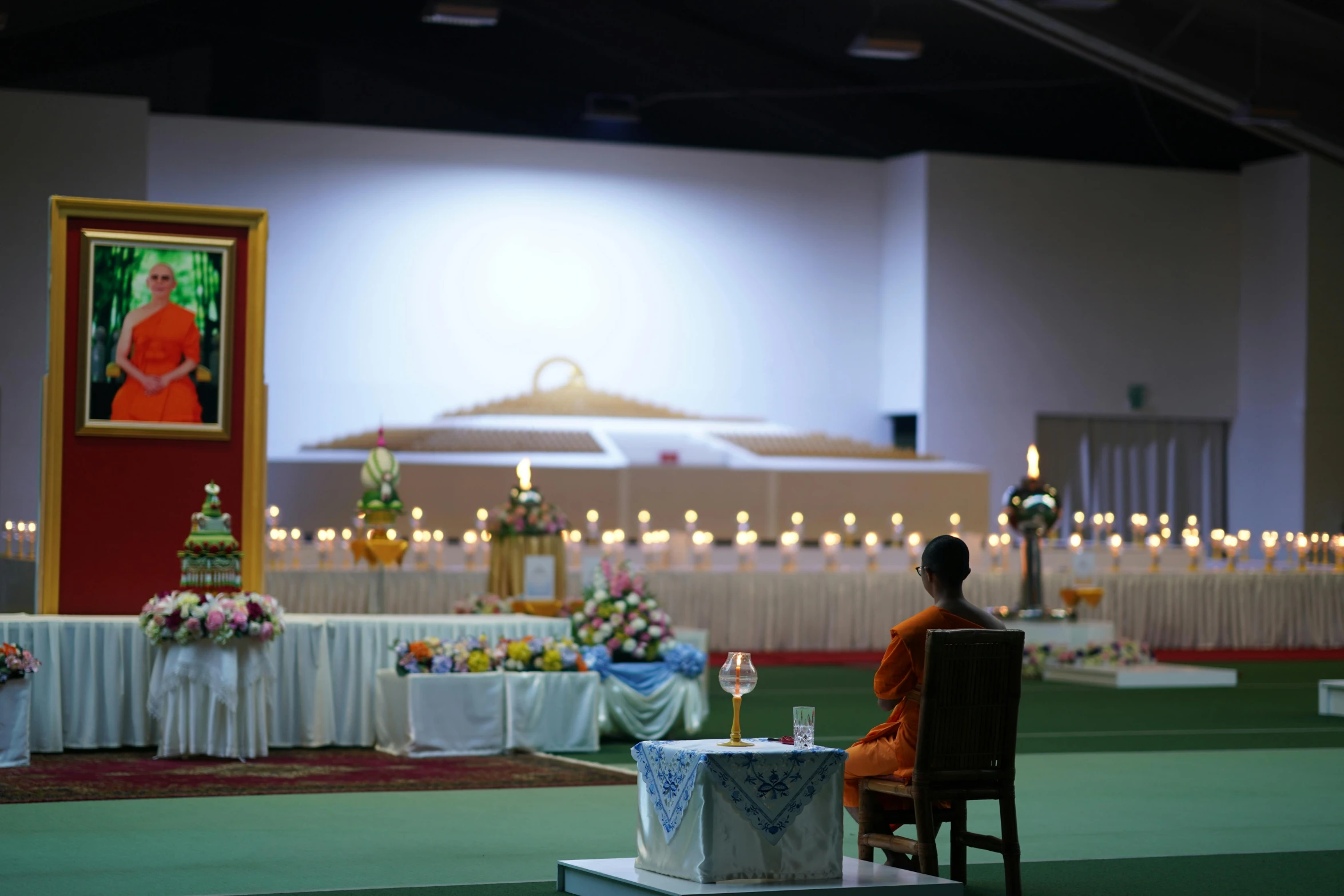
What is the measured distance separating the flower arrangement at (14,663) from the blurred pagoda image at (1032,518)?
7115 millimetres

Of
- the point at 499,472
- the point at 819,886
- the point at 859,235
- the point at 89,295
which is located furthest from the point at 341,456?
the point at 819,886

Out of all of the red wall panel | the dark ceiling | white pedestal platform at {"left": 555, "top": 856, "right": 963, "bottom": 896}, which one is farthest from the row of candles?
white pedestal platform at {"left": 555, "top": 856, "right": 963, "bottom": 896}

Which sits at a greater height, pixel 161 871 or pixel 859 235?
pixel 859 235

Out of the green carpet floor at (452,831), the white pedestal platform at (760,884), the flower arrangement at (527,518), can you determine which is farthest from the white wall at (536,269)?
the white pedestal platform at (760,884)

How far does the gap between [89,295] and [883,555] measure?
7424 mm

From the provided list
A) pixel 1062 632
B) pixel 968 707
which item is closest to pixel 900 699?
pixel 968 707

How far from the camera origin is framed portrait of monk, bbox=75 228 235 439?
309 inches

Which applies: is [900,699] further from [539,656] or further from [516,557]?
[516,557]

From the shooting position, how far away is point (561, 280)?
1888 cm

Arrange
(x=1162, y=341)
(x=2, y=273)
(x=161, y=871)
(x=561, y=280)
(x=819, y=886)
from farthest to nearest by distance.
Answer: (x=1162, y=341), (x=561, y=280), (x=2, y=273), (x=161, y=871), (x=819, y=886)

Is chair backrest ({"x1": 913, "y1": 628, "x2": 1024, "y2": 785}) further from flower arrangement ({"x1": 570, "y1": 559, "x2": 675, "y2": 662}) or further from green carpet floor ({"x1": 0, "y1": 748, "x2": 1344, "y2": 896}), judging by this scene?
flower arrangement ({"x1": 570, "y1": 559, "x2": 675, "y2": 662})

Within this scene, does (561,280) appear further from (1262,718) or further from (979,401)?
(1262,718)

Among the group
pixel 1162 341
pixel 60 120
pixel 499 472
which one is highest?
pixel 60 120

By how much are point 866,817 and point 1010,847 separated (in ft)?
1.25
